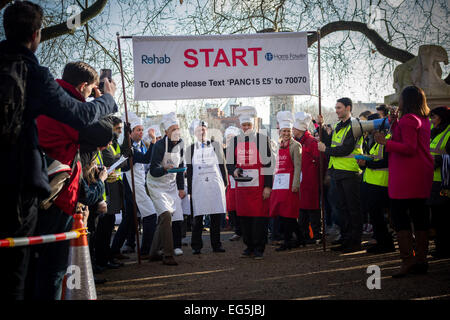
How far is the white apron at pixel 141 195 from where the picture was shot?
7570mm

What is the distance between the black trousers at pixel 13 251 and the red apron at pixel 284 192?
561 cm

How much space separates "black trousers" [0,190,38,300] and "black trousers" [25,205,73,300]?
0.37 metres

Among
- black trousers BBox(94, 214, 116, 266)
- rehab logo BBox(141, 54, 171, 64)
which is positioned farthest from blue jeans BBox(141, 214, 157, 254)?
rehab logo BBox(141, 54, 171, 64)

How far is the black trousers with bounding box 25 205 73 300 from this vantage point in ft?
9.53

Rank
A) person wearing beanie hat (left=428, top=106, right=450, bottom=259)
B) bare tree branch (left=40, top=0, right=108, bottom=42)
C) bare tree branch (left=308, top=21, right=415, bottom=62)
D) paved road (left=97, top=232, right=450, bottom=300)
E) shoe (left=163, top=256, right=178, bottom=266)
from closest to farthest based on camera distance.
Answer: paved road (left=97, top=232, right=450, bottom=300)
person wearing beanie hat (left=428, top=106, right=450, bottom=259)
shoe (left=163, top=256, right=178, bottom=266)
bare tree branch (left=40, top=0, right=108, bottom=42)
bare tree branch (left=308, top=21, right=415, bottom=62)

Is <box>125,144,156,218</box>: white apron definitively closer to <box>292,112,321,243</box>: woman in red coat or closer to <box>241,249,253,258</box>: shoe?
<box>241,249,253,258</box>: shoe

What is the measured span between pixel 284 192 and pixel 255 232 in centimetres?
96

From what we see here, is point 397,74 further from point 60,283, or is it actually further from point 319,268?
point 60,283

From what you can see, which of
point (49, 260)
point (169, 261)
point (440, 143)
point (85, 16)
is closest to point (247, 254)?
point (169, 261)

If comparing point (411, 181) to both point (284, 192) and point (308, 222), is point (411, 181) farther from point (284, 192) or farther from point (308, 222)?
point (308, 222)

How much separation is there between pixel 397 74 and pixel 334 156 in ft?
16.4

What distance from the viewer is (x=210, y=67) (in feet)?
23.0

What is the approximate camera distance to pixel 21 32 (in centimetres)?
261

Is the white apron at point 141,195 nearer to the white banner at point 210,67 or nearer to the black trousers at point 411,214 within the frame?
the white banner at point 210,67
